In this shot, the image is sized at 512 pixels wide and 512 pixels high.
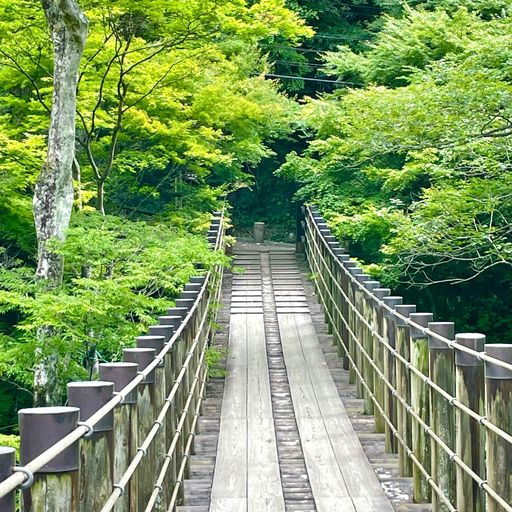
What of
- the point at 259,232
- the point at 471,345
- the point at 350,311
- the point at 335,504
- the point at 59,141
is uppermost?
the point at 59,141

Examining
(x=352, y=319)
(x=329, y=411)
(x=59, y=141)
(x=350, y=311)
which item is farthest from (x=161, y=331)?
(x=59, y=141)

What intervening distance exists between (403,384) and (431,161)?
7574 mm

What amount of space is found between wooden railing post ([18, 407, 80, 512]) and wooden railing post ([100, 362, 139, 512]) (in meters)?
0.91

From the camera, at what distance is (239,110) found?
47.1 feet

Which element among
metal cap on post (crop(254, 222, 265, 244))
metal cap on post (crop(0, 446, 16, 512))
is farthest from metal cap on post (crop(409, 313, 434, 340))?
metal cap on post (crop(254, 222, 265, 244))

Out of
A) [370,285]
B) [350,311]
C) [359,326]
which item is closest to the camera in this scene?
[370,285]

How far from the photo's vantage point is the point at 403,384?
18.1 ft

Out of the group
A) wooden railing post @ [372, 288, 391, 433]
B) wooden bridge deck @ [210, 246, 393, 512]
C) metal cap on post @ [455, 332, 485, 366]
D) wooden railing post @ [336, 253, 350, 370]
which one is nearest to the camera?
metal cap on post @ [455, 332, 485, 366]

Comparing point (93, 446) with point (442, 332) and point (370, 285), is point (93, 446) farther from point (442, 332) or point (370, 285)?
point (370, 285)

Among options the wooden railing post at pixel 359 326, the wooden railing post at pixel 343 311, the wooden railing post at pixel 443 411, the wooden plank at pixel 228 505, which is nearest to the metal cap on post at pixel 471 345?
the wooden railing post at pixel 443 411

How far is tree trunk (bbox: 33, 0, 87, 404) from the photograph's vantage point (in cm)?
889

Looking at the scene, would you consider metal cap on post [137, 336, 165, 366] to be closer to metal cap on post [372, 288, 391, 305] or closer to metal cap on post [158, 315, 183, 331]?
metal cap on post [158, 315, 183, 331]

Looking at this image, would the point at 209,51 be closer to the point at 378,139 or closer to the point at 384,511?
the point at 378,139

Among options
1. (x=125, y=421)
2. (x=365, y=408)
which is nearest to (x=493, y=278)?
(x=365, y=408)
